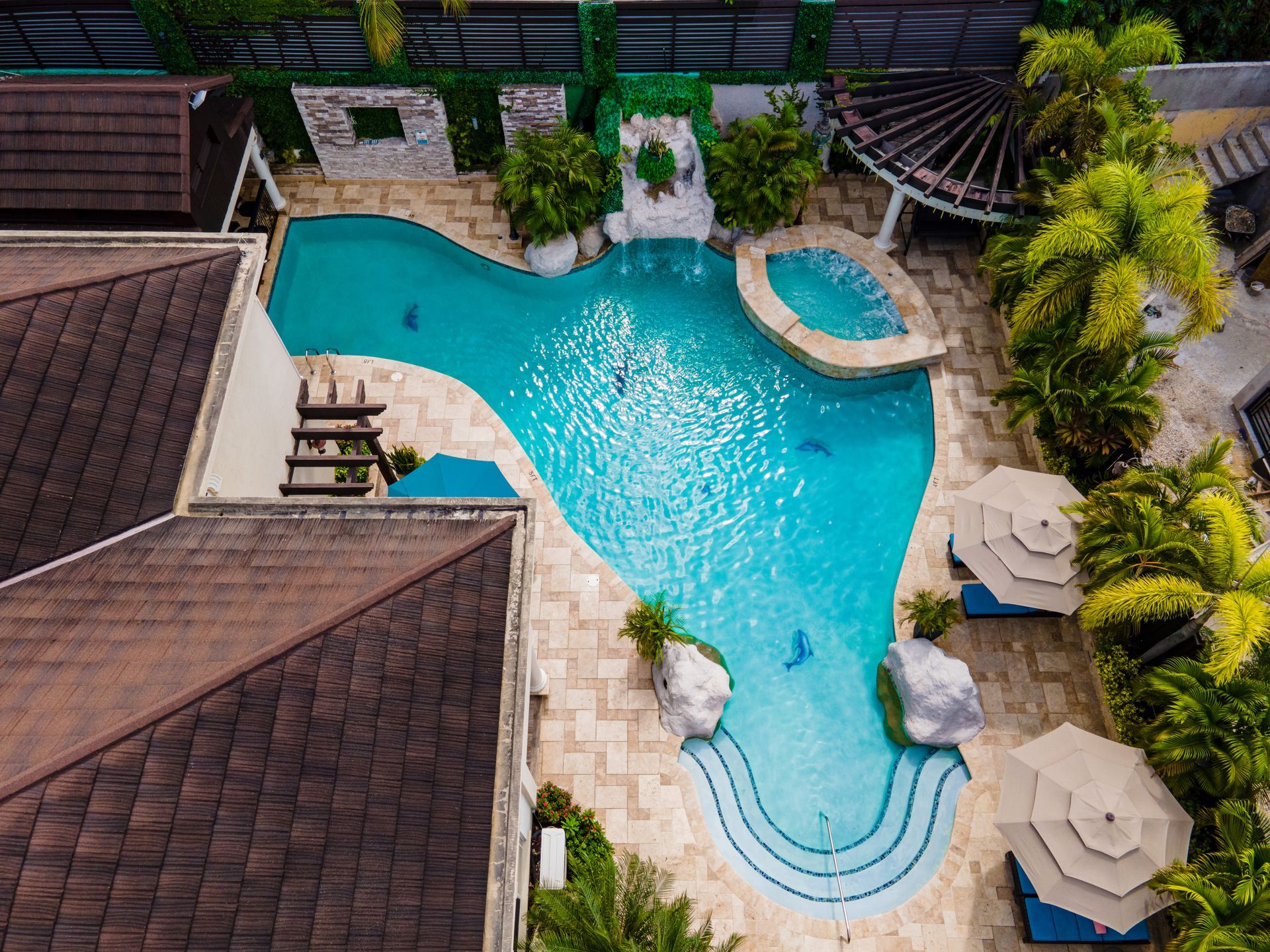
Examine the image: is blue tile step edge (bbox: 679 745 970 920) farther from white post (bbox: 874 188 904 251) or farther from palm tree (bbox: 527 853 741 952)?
white post (bbox: 874 188 904 251)

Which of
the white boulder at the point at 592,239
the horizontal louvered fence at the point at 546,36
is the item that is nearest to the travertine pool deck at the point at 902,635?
the horizontal louvered fence at the point at 546,36

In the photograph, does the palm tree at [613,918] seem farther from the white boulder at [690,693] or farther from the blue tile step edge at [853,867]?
the white boulder at [690,693]

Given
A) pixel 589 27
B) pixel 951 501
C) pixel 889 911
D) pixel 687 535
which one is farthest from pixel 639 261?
pixel 889 911

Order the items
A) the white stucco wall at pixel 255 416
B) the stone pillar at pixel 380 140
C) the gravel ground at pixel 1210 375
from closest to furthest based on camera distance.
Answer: the white stucco wall at pixel 255 416, the gravel ground at pixel 1210 375, the stone pillar at pixel 380 140

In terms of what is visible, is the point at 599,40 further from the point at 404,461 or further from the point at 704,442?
the point at 404,461

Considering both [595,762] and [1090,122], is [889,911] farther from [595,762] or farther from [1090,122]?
[1090,122]

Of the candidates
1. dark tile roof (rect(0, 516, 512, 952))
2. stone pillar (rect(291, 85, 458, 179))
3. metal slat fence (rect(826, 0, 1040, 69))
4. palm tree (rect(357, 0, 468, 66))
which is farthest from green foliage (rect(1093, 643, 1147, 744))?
stone pillar (rect(291, 85, 458, 179))
